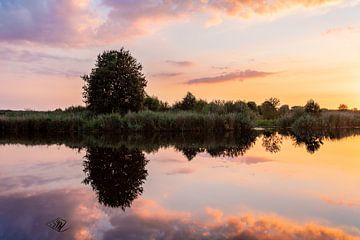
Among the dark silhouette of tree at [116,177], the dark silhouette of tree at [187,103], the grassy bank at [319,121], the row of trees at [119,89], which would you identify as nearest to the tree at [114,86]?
the row of trees at [119,89]

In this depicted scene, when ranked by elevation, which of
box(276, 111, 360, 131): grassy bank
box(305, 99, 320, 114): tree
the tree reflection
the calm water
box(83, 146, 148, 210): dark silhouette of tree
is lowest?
the calm water

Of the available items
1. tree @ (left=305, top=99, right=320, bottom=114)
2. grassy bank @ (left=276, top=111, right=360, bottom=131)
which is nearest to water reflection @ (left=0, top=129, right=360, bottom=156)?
grassy bank @ (left=276, top=111, right=360, bottom=131)

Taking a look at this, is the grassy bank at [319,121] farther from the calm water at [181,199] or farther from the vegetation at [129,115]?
the calm water at [181,199]

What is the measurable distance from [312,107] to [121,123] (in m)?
22.4

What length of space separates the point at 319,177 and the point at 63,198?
6813mm

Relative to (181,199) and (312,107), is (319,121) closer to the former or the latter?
(312,107)

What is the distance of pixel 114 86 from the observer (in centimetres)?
3828

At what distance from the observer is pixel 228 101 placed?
1470 inches

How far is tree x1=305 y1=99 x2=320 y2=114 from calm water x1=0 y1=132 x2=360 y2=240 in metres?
28.8

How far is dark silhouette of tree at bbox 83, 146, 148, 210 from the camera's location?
7.31m

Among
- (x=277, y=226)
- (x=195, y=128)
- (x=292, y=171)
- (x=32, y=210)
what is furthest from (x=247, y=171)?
(x=195, y=128)

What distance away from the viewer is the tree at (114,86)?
37938 mm

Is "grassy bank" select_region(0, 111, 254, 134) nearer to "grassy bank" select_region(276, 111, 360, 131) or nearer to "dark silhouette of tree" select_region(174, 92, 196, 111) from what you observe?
"grassy bank" select_region(276, 111, 360, 131)

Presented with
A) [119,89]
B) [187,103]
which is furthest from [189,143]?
[187,103]
